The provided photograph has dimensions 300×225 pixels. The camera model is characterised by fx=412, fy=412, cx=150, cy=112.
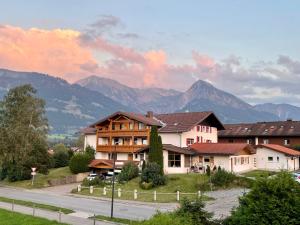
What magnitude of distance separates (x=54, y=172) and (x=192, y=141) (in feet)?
77.5

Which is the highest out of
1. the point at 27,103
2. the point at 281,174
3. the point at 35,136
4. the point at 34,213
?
the point at 27,103

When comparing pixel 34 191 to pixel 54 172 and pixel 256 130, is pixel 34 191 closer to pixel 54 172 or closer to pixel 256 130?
pixel 54 172

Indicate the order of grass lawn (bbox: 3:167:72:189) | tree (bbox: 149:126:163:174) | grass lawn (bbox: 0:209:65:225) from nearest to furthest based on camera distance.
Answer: grass lawn (bbox: 0:209:65:225) → tree (bbox: 149:126:163:174) → grass lawn (bbox: 3:167:72:189)

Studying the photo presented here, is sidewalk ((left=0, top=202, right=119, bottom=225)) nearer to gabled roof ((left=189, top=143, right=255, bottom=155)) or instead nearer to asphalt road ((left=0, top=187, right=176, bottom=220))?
asphalt road ((left=0, top=187, right=176, bottom=220))

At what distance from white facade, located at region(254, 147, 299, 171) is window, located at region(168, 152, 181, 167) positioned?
16.0m

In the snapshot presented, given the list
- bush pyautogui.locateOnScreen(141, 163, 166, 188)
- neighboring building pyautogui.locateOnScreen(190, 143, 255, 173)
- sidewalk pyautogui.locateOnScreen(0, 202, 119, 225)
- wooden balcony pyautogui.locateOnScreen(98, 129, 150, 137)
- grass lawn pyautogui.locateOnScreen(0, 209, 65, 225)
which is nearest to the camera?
sidewalk pyautogui.locateOnScreen(0, 202, 119, 225)

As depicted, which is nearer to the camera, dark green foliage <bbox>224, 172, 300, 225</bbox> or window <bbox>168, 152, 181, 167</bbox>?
dark green foliage <bbox>224, 172, 300, 225</bbox>

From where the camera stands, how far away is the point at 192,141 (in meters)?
65.8

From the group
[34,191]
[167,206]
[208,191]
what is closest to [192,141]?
[208,191]

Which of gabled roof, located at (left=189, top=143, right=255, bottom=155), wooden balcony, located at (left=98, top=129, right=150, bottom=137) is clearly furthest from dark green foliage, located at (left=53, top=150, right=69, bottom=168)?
gabled roof, located at (left=189, top=143, right=255, bottom=155)

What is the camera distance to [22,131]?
62406 mm

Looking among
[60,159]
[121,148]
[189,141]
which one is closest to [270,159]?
[189,141]

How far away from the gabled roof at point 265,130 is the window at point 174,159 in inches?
1198

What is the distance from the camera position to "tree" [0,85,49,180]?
202 ft
